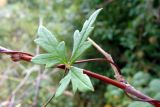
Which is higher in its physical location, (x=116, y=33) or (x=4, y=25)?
(x=4, y=25)

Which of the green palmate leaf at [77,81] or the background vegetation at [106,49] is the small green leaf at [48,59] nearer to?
the green palmate leaf at [77,81]

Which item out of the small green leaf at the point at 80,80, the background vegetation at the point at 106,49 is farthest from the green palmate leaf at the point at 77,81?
the background vegetation at the point at 106,49

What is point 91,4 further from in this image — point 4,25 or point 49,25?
point 4,25

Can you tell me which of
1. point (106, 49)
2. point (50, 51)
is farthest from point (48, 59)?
point (106, 49)

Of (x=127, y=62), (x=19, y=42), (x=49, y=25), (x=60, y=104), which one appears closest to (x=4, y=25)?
(x=19, y=42)

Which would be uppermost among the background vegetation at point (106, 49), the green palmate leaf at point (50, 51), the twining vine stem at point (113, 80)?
the background vegetation at point (106, 49)
